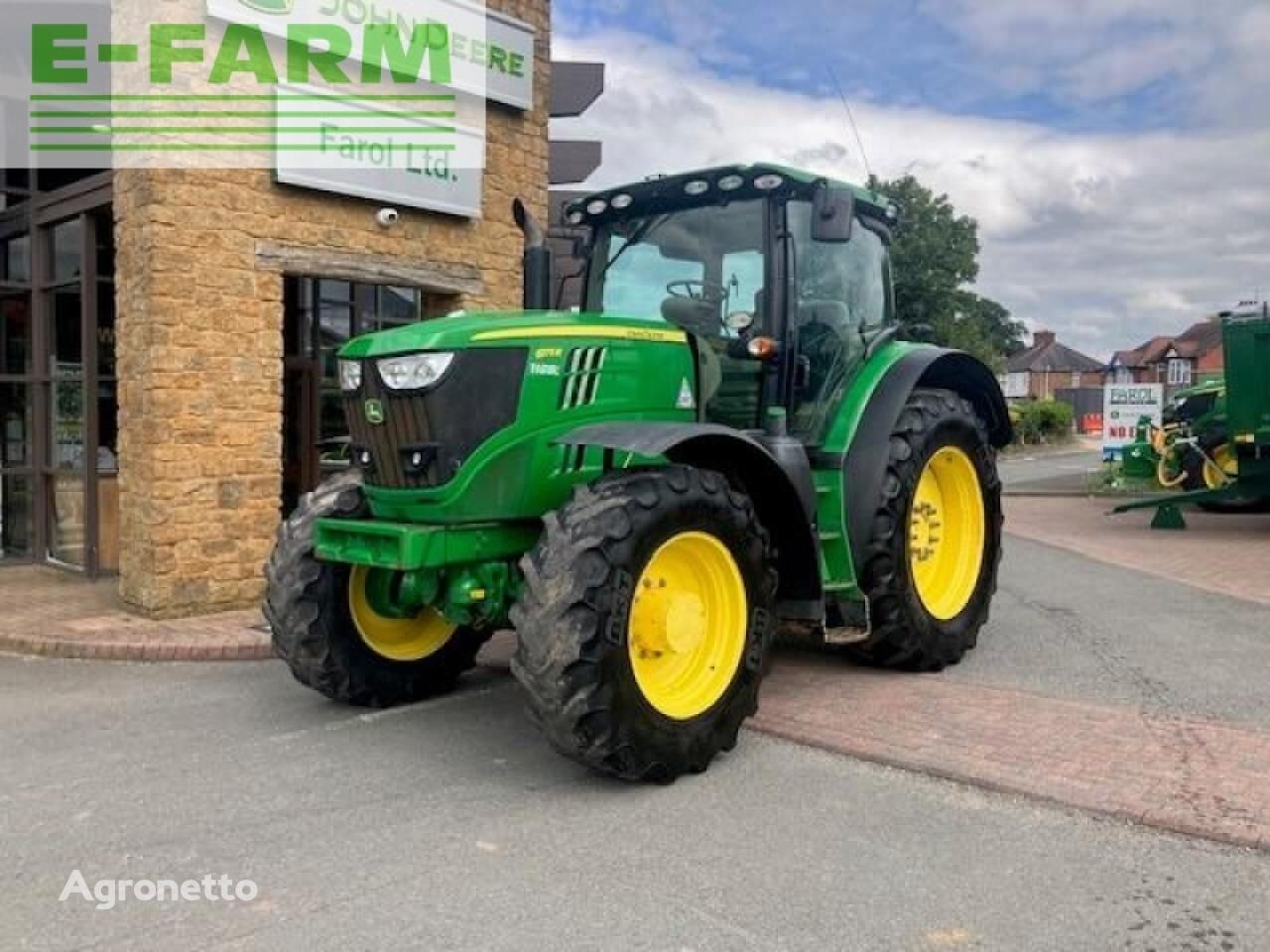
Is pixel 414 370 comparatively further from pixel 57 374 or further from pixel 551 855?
pixel 57 374

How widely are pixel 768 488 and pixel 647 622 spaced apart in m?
0.98

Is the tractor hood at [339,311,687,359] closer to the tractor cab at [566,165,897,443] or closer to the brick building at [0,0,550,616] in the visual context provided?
the tractor cab at [566,165,897,443]

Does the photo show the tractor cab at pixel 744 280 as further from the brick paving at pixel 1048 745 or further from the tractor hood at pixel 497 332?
the brick paving at pixel 1048 745

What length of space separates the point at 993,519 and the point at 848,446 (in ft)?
5.34

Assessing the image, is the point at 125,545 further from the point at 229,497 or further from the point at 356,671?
the point at 356,671

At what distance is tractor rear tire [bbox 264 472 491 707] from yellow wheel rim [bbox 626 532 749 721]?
1.53 metres

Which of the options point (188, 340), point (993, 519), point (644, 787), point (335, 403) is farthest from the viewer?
point (335, 403)

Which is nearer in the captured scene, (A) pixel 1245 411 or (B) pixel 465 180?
(B) pixel 465 180

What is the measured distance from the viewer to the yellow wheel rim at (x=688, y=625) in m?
4.64

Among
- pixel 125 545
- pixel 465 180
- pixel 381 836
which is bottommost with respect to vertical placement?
pixel 381 836

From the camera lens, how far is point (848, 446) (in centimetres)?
580

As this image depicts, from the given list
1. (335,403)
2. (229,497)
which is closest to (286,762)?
(229,497)

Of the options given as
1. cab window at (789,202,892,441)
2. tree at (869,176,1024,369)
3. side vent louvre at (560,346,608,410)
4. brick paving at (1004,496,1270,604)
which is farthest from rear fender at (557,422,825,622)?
tree at (869,176,1024,369)

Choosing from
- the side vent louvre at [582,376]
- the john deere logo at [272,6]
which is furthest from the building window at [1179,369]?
the side vent louvre at [582,376]
